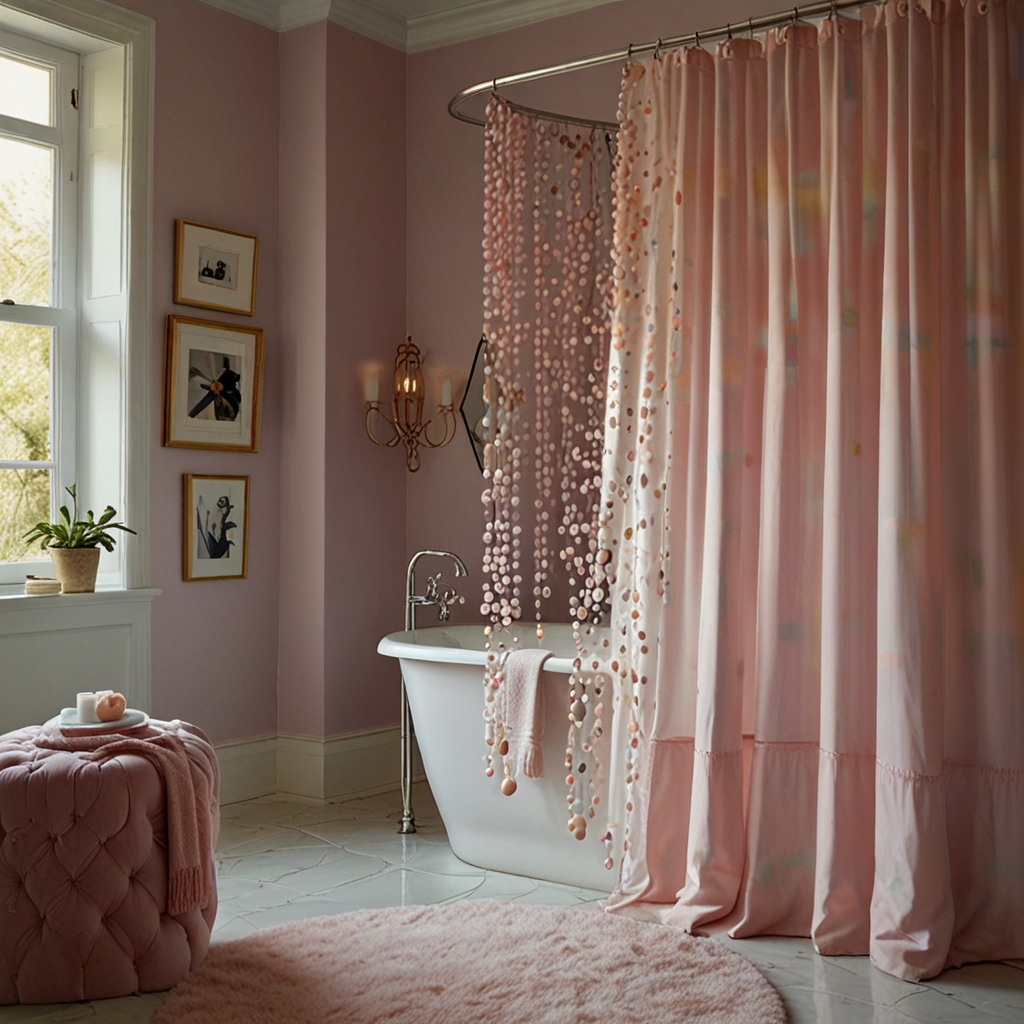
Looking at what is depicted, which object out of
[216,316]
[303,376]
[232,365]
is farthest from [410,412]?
[216,316]

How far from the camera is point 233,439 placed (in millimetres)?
4301

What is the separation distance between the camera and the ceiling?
4.39m

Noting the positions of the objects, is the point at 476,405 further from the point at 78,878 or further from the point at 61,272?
the point at 78,878

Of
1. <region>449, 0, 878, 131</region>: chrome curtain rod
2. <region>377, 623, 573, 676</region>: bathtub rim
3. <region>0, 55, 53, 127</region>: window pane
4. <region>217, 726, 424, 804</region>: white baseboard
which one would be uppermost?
<region>0, 55, 53, 127</region>: window pane

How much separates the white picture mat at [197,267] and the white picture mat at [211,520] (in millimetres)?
623

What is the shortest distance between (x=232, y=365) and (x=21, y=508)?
0.87 meters

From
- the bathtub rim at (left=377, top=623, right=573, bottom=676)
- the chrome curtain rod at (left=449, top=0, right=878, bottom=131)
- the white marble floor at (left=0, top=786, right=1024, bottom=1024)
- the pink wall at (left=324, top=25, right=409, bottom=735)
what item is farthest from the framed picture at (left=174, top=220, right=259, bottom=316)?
the white marble floor at (left=0, top=786, right=1024, bottom=1024)

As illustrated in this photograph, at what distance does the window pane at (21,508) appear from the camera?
384 centimetres

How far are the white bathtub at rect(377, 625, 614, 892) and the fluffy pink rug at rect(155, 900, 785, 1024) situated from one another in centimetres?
→ 32

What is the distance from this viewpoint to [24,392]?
154 inches

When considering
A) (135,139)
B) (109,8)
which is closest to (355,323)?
(135,139)

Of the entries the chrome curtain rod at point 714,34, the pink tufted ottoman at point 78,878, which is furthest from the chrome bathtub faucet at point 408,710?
the chrome curtain rod at point 714,34

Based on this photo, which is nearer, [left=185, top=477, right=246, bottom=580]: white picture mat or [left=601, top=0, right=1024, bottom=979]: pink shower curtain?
[left=601, top=0, right=1024, bottom=979]: pink shower curtain

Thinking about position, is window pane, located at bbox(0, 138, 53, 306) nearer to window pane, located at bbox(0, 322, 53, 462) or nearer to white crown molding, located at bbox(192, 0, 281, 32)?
window pane, located at bbox(0, 322, 53, 462)
